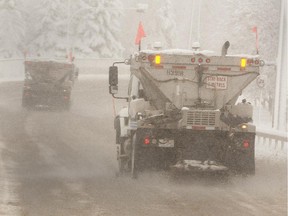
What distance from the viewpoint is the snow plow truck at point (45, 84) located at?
1283 inches

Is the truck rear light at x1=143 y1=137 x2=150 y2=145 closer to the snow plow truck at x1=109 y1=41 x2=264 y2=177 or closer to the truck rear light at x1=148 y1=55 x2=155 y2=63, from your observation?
the snow plow truck at x1=109 y1=41 x2=264 y2=177

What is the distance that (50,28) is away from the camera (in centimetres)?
7419

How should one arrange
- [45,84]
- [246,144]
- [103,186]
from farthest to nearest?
[45,84], [246,144], [103,186]

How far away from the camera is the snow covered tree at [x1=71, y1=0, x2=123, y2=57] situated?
247 feet

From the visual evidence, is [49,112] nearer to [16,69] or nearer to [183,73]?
[183,73]

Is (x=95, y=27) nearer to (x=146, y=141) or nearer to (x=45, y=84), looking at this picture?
(x=45, y=84)

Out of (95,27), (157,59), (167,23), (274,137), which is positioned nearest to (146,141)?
(157,59)

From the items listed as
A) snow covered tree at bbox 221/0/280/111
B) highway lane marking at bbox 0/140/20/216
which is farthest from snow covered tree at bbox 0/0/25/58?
highway lane marking at bbox 0/140/20/216

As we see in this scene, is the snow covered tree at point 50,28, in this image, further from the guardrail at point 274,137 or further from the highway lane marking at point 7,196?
the highway lane marking at point 7,196

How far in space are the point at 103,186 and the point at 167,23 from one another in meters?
78.8

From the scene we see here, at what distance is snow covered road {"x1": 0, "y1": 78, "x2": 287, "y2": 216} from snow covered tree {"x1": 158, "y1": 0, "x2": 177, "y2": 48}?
2733 inches

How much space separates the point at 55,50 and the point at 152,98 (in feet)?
202

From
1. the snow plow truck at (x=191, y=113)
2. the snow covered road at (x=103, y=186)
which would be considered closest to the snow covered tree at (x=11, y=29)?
the snow covered road at (x=103, y=186)

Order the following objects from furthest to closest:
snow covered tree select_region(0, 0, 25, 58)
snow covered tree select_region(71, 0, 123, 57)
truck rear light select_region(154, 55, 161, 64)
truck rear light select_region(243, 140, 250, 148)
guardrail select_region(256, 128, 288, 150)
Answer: snow covered tree select_region(71, 0, 123, 57) → snow covered tree select_region(0, 0, 25, 58) → guardrail select_region(256, 128, 288, 150) → truck rear light select_region(154, 55, 161, 64) → truck rear light select_region(243, 140, 250, 148)
